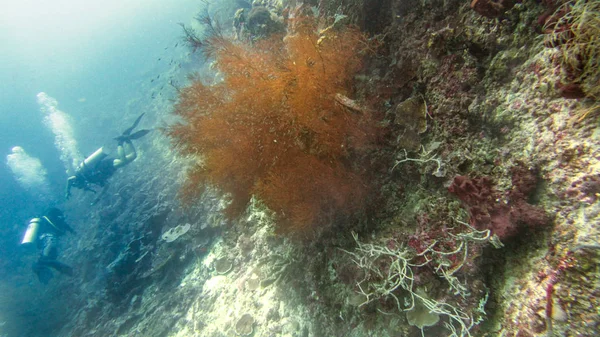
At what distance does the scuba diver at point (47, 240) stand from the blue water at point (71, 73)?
3386 millimetres

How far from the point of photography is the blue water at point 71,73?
23.6 metres

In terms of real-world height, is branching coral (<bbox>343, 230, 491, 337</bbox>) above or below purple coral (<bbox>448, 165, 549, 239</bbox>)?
below

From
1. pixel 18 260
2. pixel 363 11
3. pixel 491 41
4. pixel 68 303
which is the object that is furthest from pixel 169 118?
pixel 491 41

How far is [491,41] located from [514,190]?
131 centimetres

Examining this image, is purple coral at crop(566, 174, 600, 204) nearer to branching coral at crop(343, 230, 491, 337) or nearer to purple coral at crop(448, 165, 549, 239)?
purple coral at crop(448, 165, 549, 239)

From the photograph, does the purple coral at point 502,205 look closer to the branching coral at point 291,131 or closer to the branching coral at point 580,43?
the branching coral at point 580,43

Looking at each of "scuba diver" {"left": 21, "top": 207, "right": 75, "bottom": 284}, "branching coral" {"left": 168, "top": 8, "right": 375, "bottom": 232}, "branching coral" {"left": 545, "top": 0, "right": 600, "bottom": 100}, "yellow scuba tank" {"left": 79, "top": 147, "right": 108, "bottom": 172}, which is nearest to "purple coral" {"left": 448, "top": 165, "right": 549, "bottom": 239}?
"branching coral" {"left": 545, "top": 0, "right": 600, "bottom": 100}

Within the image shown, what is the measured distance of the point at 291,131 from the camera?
360 centimetres

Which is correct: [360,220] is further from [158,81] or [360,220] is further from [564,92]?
[158,81]

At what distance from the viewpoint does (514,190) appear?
6.18 ft

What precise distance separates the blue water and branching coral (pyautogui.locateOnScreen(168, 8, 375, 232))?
15191 millimetres

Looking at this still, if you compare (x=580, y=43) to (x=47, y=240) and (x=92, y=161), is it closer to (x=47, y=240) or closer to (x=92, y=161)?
(x=92, y=161)

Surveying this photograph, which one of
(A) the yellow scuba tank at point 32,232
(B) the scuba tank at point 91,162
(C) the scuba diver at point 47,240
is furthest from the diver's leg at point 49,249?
(B) the scuba tank at point 91,162

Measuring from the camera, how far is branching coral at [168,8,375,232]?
3260 millimetres
